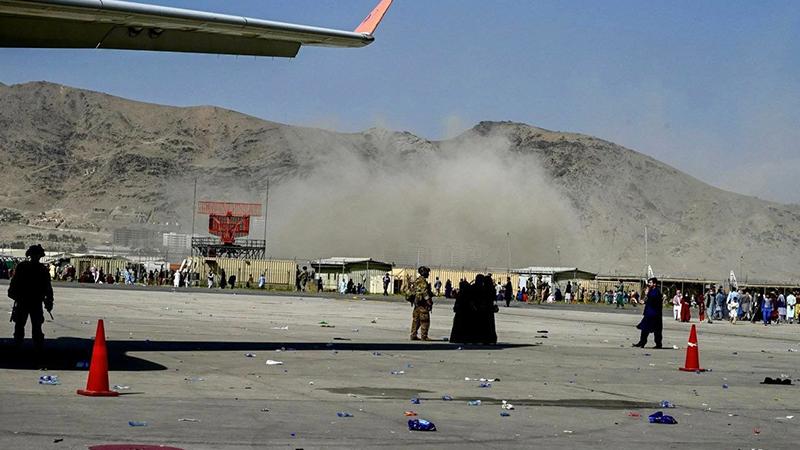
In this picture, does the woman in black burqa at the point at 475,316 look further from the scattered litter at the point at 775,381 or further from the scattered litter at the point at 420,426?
the scattered litter at the point at 420,426

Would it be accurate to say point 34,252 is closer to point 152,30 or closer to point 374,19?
point 152,30

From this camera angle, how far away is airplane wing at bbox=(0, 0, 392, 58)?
61.7ft

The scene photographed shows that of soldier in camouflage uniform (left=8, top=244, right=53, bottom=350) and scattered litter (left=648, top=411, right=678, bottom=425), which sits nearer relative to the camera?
scattered litter (left=648, top=411, right=678, bottom=425)

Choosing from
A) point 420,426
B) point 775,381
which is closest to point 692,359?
point 775,381

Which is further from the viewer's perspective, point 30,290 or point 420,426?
point 30,290

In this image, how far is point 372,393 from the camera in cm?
1645

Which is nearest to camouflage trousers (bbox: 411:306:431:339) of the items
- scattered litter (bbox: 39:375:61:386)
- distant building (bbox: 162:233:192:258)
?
scattered litter (bbox: 39:375:61:386)

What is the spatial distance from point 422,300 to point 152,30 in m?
9.84

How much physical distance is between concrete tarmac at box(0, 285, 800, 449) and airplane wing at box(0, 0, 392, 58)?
5.17 metres

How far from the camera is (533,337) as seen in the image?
110ft

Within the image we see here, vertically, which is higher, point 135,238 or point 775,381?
point 135,238

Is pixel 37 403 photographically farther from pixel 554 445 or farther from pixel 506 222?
pixel 506 222

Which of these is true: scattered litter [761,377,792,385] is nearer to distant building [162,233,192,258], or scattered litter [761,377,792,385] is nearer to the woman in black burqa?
the woman in black burqa

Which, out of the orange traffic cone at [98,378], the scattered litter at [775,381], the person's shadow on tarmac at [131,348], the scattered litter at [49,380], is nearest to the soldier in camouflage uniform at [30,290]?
the person's shadow on tarmac at [131,348]
